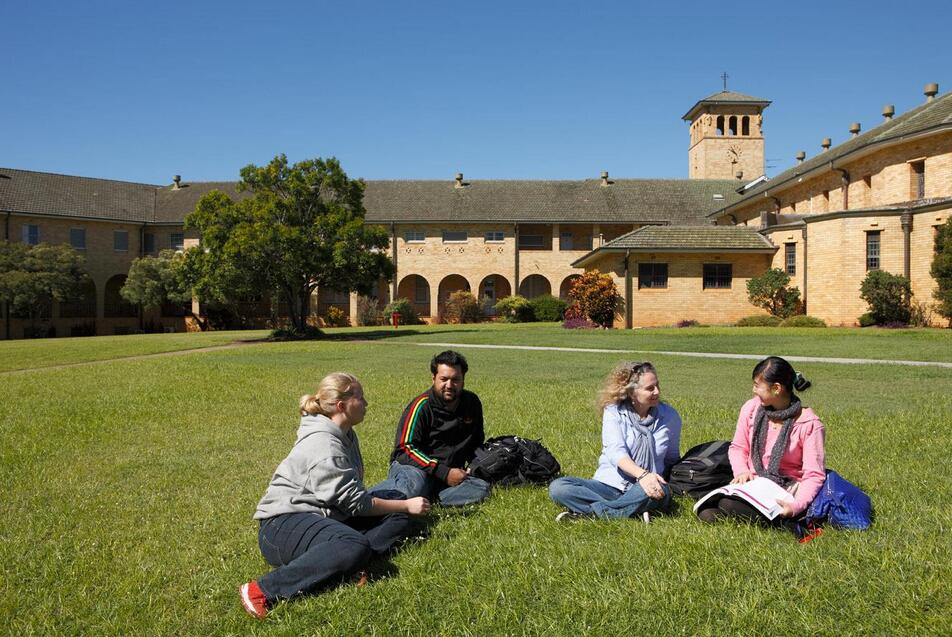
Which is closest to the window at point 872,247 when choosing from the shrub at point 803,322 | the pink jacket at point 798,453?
the shrub at point 803,322

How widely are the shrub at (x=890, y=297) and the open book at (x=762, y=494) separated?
26777mm

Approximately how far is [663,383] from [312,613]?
1011 centimetres

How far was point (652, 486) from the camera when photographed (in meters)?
5.04

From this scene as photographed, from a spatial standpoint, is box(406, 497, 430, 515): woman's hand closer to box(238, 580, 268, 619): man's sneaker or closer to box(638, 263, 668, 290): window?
box(238, 580, 268, 619): man's sneaker

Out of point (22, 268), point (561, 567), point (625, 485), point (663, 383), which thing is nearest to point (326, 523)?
point (561, 567)

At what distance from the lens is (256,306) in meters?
49.6

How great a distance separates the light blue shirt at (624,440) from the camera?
5430 millimetres

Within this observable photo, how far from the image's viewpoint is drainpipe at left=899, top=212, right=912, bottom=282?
2873cm

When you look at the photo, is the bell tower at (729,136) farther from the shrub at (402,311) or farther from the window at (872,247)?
the window at (872,247)

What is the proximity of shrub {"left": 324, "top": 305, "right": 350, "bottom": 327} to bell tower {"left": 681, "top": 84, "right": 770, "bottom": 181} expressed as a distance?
109ft

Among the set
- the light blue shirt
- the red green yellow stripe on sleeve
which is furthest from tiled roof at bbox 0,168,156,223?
the light blue shirt

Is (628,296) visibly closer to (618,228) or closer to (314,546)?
(618,228)

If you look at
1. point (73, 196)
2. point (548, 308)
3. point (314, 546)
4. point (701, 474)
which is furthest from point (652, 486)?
point (73, 196)

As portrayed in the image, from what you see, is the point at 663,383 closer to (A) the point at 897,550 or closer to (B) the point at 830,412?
(B) the point at 830,412
